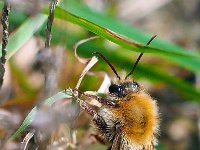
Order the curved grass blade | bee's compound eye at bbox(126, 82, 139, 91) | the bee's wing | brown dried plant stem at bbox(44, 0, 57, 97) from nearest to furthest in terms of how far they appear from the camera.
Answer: brown dried plant stem at bbox(44, 0, 57, 97), the curved grass blade, the bee's wing, bee's compound eye at bbox(126, 82, 139, 91)

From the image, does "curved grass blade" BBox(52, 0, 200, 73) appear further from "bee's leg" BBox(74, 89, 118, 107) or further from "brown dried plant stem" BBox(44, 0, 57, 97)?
"brown dried plant stem" BBox(44, 0, 57, 97)

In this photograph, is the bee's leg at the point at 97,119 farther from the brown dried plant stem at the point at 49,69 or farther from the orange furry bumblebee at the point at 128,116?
the brown dried plant stem at the point at 49,69

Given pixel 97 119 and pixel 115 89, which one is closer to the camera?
pixel 115 89

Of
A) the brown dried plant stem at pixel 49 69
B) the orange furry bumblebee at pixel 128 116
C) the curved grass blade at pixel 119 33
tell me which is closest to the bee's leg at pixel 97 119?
the orange furry bumblebee at pixel 128 116

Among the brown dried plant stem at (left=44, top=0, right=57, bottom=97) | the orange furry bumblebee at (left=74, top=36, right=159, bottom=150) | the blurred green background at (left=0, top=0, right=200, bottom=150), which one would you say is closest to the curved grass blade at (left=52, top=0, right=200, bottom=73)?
the blurred green background at (left=0, top=0, right=200, bottom=150)

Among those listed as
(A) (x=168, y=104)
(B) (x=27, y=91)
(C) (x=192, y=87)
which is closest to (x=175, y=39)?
(A) (x=168, y=104)

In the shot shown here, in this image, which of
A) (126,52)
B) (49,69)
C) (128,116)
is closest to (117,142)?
(128,116)

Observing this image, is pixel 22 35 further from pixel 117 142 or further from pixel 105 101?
pixel 117 142

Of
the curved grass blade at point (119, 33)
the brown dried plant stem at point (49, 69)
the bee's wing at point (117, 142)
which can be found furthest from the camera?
the bee's wing at point (117, 142)
